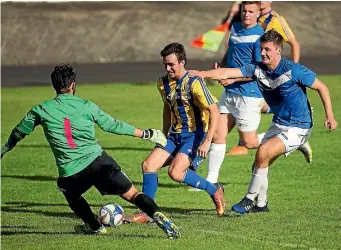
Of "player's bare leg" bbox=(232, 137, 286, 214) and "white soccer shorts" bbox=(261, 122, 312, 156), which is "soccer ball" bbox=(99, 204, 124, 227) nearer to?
"player's bare leg" bbox=(232, 137, 286, 214)

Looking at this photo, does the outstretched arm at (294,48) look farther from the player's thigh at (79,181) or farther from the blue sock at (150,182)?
the player's thigh at (79,181)

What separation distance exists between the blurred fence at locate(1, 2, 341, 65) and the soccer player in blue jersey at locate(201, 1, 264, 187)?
18.2 meters

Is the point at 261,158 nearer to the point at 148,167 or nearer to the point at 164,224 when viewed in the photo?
the point at 148,167

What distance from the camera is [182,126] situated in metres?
11.9

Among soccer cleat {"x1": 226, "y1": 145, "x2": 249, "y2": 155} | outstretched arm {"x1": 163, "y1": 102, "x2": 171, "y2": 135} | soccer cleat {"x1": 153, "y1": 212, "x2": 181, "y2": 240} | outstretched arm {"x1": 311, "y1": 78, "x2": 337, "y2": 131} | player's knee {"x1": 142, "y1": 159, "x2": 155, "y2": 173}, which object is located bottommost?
soccer cleat {"x1": 226, "y1": 145, "x2": 249, "y2": 155}

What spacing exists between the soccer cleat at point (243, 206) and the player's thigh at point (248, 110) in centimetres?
243

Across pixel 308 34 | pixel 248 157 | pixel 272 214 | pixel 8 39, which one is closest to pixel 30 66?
pixel 8 39

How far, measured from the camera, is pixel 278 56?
11.7 metres

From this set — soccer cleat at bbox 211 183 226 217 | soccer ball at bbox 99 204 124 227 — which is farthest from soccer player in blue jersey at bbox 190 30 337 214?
soccer ball at bbox 99 204 124 227

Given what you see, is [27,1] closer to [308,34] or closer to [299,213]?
[308,34]

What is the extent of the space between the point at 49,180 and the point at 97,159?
5.21m

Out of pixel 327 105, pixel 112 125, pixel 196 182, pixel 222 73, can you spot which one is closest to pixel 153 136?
pixel 112 125

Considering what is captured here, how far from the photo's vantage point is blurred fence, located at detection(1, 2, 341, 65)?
33.3m

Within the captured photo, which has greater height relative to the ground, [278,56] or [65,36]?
[278,56]
